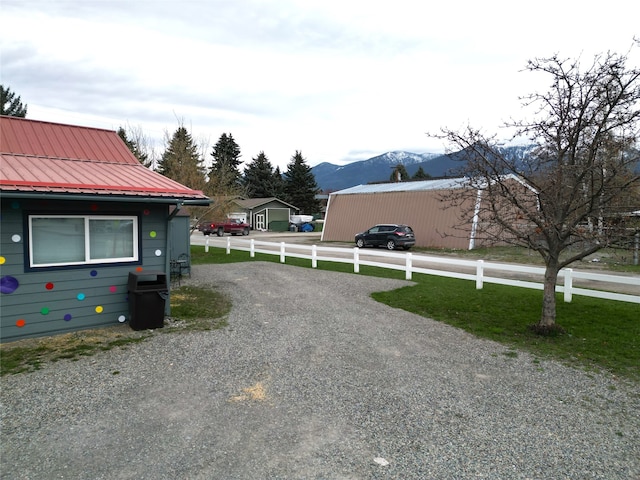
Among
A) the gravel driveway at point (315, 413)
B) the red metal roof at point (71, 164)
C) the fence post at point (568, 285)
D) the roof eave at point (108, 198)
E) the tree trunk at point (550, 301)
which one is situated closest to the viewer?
the gravel driveway at point (315, 413)

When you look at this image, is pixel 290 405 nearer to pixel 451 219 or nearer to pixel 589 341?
pixel 589 341

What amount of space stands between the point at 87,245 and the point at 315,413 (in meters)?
5.16

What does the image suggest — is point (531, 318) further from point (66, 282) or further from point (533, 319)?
point (66, 282)

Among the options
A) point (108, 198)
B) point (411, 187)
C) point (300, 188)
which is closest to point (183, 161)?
point (411, 187)

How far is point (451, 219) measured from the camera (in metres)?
22.2

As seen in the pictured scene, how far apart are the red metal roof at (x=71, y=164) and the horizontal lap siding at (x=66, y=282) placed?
1.44 ft

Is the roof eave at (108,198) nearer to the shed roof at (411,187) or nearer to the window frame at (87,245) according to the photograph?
the window frame at (87,245)

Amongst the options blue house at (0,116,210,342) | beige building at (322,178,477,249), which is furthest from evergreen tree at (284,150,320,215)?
blue house at (0,116,210,342)

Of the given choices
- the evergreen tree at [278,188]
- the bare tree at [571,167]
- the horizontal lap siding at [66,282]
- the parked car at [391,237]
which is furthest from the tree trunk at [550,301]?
the evergreen tree at [278,188]

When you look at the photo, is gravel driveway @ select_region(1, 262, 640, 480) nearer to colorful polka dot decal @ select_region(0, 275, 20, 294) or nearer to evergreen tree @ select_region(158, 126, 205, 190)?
colorful polka dot decal @ select_region(0, 275, 20, 294)

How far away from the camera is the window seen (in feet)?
22.5

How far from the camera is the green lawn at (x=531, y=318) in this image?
6.32m

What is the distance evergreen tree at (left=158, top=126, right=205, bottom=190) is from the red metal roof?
9998 mm

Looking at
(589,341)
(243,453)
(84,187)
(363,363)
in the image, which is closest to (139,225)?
(84,187)
